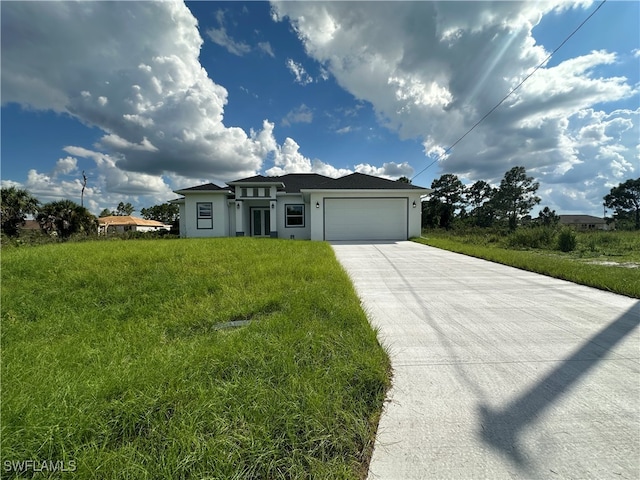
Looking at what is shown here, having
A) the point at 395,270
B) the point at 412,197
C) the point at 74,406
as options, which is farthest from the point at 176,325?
the point at 412,197

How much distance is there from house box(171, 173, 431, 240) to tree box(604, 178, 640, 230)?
185 feet

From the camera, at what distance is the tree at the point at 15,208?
16750 mm

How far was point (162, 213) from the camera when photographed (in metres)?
47.0

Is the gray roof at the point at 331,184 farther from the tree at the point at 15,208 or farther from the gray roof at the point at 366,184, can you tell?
the tree at the point at 15,208

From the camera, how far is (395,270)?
6.37 metres

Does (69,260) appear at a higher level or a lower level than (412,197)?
lower

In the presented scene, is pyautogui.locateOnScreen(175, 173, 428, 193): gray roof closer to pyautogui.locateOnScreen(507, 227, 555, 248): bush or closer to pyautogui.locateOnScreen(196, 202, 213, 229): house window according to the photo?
pyautogui.locateOnScreen(196, 202, 213, 229): house window

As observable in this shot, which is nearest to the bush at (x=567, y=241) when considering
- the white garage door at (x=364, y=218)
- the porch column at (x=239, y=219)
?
the white garage door at (x=364, y=218)

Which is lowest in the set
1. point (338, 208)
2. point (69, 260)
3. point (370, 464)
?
point (370, 464)

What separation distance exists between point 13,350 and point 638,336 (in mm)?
6585

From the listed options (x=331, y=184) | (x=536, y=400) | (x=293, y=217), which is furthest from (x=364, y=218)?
(x=536, y=400)

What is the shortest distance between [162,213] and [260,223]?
127 ft

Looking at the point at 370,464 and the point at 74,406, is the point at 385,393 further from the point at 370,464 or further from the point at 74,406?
the point at 74,406

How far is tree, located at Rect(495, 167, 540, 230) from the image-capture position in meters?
32.7
